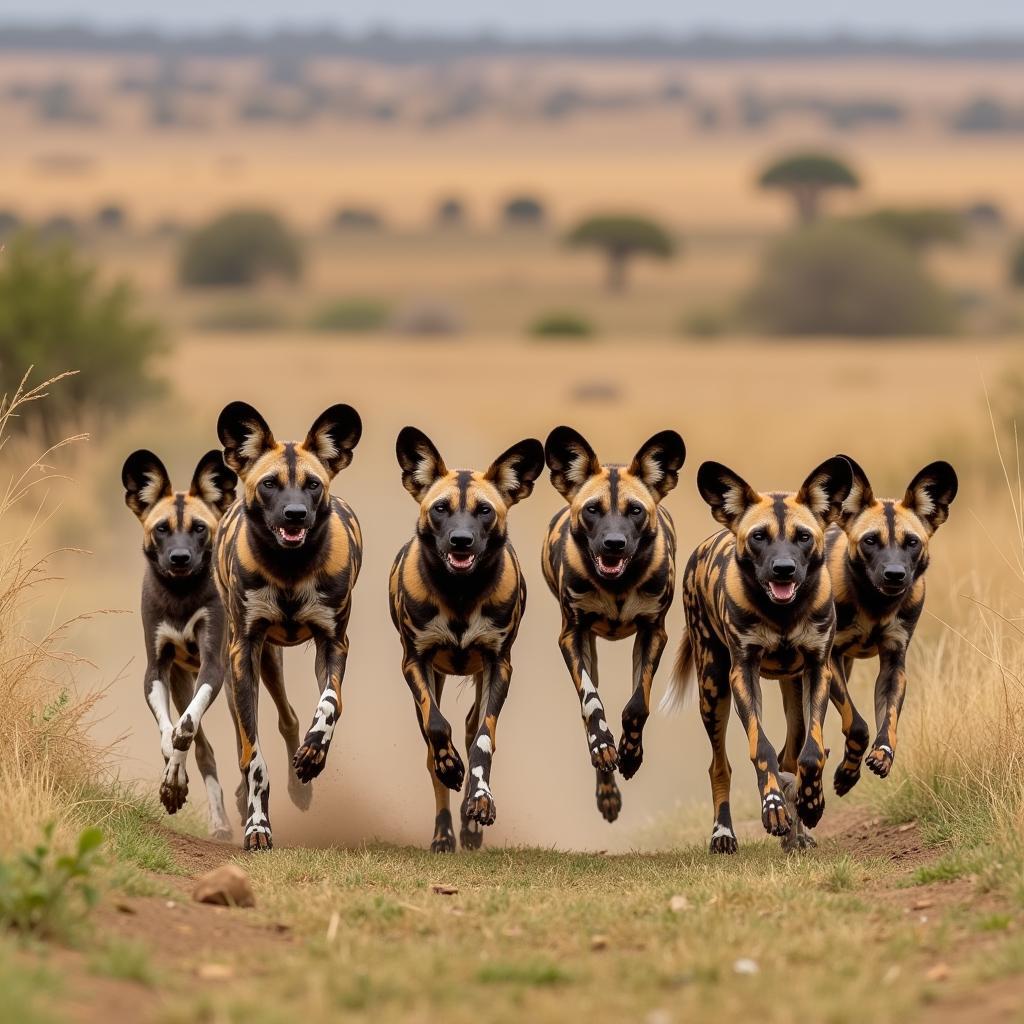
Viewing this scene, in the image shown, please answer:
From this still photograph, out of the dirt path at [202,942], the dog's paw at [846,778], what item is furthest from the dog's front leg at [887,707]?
the dirt path at [202,942]

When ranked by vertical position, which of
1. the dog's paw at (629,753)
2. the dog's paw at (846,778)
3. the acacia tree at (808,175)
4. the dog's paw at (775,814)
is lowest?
the dog's paw at (775,814)

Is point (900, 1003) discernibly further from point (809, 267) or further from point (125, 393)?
point (809, 267)

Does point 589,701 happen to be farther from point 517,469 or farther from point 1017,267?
point 1017,267

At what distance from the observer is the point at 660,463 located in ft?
28.0

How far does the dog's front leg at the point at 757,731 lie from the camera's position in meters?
7.71

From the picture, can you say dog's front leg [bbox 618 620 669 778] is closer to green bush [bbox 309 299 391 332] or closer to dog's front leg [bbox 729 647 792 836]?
dog's front leg [bbox 729 647 792 836]

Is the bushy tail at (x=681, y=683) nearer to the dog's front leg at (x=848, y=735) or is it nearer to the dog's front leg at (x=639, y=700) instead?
the dog's front leg at (x=639, y=700)

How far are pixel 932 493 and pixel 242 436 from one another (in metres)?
2.89

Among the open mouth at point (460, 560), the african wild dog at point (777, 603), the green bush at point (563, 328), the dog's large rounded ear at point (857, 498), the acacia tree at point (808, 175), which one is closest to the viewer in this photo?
the african wild dog at point (777, 603)

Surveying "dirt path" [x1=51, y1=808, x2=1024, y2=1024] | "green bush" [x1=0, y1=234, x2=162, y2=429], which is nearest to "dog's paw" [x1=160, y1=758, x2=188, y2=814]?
"dirt path" [x1=51, y1=808, x2=1024, y2=1024]

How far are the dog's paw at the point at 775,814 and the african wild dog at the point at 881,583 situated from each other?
0.52 m

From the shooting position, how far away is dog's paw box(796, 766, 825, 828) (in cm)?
784

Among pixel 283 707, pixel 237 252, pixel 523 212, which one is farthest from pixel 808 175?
pixel 283 707

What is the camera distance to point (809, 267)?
1953 inches
